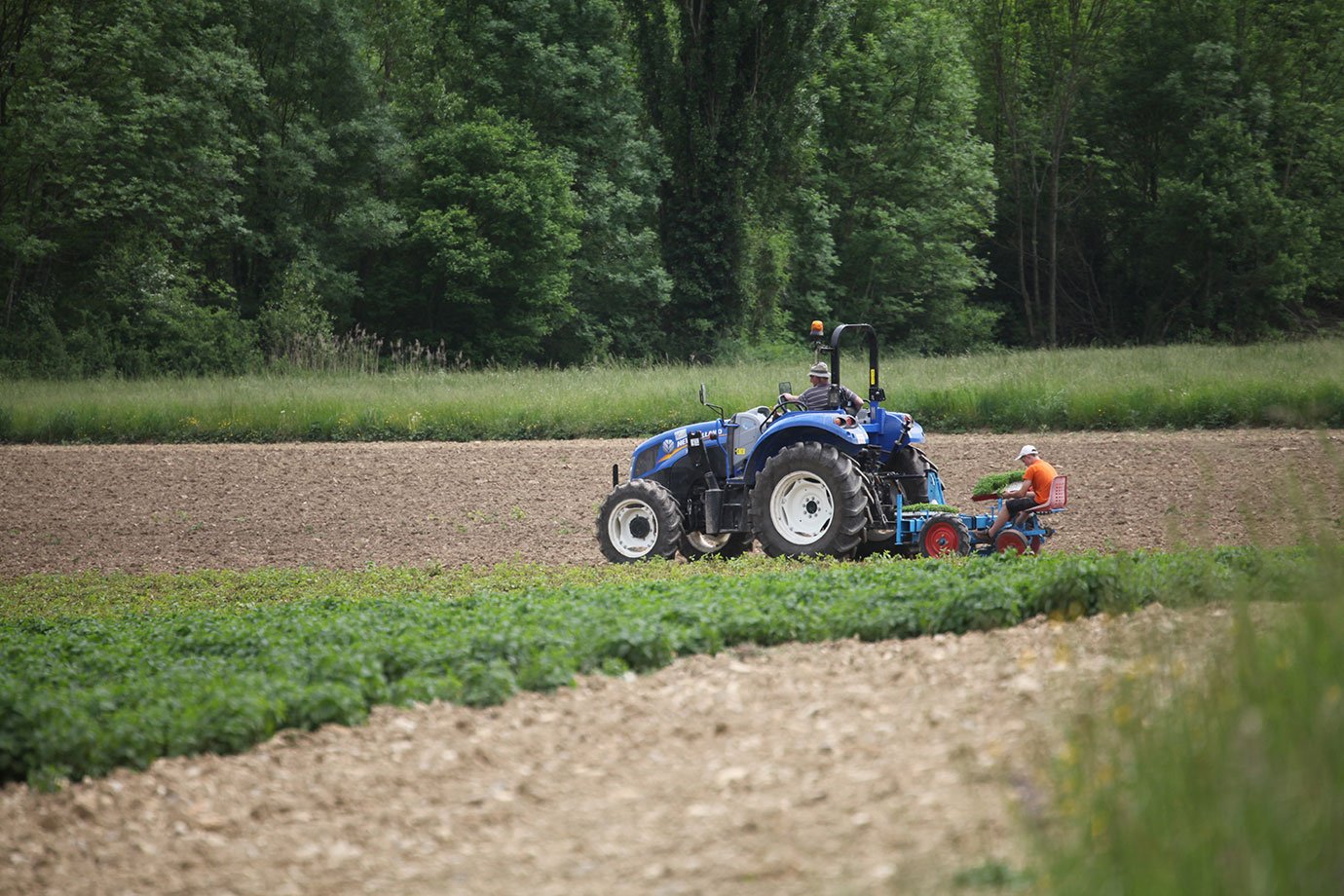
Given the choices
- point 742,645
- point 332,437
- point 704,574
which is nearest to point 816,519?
point 704,574

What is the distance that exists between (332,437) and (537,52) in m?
18.4

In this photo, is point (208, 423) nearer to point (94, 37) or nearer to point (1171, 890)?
point (94, 37)

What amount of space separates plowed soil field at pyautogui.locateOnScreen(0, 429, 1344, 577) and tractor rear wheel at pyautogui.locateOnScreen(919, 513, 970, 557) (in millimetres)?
2139

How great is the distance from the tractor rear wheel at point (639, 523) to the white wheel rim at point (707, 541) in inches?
15.5

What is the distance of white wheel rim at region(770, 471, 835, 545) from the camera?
10.9m

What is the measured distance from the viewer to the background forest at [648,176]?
3106 cm

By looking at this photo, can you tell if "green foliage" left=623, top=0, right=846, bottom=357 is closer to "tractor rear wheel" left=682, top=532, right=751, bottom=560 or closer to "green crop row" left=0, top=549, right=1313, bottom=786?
"tractor rear wheel" left=682, top=532, right=751, bottom=560

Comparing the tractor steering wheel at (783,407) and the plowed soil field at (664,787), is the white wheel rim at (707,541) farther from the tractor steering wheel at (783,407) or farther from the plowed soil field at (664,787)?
the plowed soil field at (664,787)

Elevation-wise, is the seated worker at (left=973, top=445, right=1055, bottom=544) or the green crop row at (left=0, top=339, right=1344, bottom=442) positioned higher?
the green crop row at (left=0, top=339, right=1344, bottom=442)

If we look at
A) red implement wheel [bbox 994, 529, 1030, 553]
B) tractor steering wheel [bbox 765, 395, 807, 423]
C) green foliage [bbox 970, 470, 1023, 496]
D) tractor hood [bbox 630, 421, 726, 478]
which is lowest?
red implement wheel [bbox 994, 529, 1030, 553]

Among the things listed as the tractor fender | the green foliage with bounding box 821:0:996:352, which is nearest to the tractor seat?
the tractor fender

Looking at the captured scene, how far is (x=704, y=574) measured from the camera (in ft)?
32.2

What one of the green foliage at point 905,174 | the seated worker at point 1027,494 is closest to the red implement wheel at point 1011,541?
the seated worker at point 1027,494

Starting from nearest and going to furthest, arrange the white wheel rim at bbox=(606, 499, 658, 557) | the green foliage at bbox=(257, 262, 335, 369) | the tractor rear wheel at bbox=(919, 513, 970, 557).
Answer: the tractor rear wheel at bbox=(919, 513, 970, 557) → the white wheel rim at bbox=(606, 499, 658, 557) → the green foliage at bbox=(257, 262, 335, 369)
